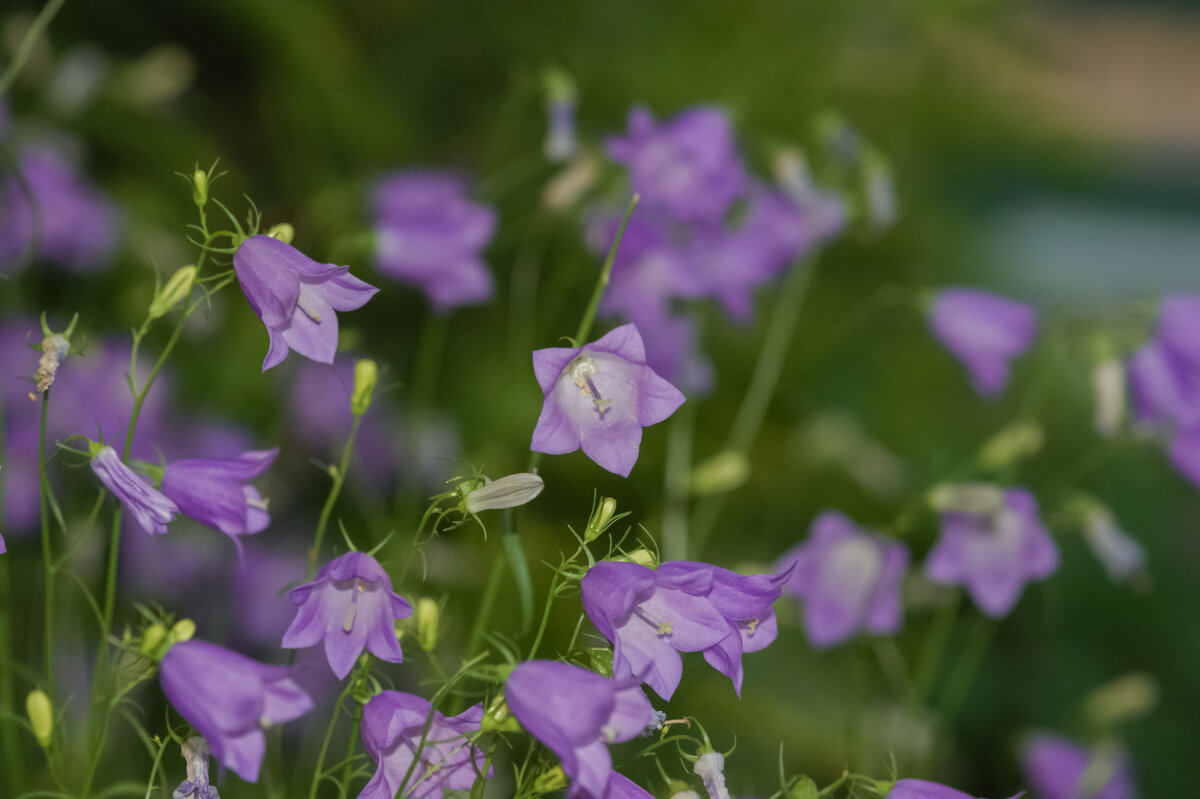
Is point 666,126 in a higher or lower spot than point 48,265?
higher

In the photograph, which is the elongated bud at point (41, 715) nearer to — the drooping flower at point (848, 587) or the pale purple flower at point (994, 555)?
the drooping flower at point (848, 587)

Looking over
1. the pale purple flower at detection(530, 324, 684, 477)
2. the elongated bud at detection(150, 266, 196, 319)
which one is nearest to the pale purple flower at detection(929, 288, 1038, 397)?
the pale purple flower at detection(530, 324, 684, 477)

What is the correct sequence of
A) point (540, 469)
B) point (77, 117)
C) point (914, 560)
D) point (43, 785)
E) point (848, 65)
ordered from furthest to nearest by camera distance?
1. point (848, 65)
2. point (914, 560)
3. point (77, 117)
4. point (540, 469)
5. point (43, 785)

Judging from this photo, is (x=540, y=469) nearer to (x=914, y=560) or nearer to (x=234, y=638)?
(x=234, y=638)

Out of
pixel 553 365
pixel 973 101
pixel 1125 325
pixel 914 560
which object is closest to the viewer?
pixel 553 365

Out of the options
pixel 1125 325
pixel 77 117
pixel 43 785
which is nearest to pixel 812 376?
pixel 1125 325

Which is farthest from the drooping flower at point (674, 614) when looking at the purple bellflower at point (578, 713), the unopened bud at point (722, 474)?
the unopened bud at point (722, 474)

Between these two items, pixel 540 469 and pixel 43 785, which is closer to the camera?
pixel 43 785
